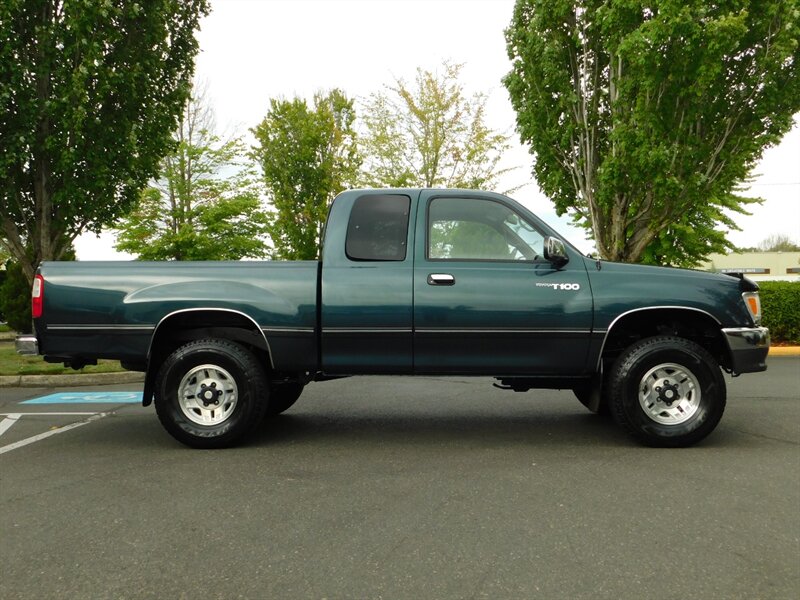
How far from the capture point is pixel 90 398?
8.62 m

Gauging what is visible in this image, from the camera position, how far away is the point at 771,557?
326 centimetres

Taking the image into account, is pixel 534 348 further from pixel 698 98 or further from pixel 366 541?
pixel 698 98

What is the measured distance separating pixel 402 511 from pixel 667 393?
2.69 m

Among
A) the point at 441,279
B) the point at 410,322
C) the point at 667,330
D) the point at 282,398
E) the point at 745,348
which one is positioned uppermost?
the point at 441,279

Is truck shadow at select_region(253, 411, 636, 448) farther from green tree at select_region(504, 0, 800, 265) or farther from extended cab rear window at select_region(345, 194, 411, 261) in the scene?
green tree at select_region(504, 0, 800, 265)

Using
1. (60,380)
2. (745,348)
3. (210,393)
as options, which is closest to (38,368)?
(60,380)

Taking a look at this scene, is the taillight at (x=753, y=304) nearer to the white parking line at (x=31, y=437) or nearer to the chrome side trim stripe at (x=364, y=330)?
the chrome side trim stripe at (x=364, y=330)

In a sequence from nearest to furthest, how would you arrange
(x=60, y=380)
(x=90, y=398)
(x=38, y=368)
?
(x=90, y=398) → (x=60, y=380) → (x=38, y=368)

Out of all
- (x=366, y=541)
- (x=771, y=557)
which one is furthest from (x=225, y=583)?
(x=771, y=557)

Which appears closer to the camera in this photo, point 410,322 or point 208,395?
point 410,322

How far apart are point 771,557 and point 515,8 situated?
52.6 ft

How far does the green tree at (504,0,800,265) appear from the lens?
13.5 m

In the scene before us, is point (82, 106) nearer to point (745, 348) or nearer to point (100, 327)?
point (100, 327)

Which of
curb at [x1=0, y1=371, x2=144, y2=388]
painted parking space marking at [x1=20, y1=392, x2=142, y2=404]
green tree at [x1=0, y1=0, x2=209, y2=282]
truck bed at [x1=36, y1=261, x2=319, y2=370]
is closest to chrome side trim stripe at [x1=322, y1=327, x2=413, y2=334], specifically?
truck bed at [x1=36, y1=261, x2=319, y2=370]
